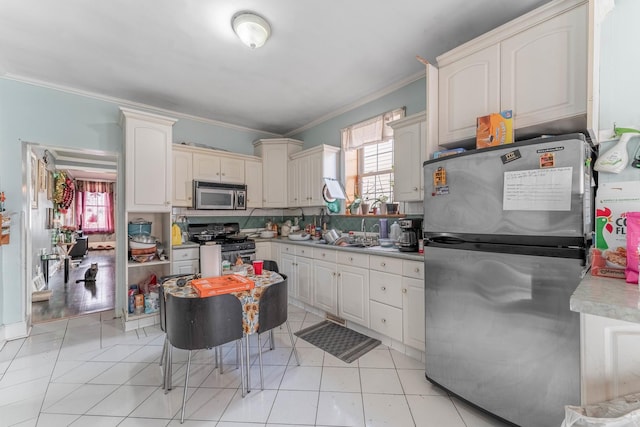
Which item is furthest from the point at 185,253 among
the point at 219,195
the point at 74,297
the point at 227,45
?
the point at 227,45

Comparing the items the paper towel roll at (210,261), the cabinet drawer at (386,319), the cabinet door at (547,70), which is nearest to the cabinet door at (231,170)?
the paper towel roll at (210,261)

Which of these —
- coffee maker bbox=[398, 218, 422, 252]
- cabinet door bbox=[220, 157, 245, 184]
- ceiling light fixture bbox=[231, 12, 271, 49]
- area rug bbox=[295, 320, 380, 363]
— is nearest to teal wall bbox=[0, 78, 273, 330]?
cabinet door bbox=[220, 157, 245, 184]

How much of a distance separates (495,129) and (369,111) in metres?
2.00

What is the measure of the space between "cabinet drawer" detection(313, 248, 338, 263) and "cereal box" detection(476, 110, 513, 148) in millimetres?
1828

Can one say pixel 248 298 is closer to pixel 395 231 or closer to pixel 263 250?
pixel 395 231

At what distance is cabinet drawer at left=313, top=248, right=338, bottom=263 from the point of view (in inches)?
121

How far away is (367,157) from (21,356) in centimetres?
411

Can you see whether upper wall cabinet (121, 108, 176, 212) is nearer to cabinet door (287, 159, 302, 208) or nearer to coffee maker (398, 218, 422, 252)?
cabinet door (287, 159, 302, 208)

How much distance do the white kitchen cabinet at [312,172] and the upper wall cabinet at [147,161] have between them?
67.5 inches

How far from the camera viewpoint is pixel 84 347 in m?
2.61

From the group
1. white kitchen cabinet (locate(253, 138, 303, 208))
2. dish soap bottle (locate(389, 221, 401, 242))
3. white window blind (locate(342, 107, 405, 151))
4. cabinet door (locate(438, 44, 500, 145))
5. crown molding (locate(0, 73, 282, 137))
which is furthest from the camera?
white kitchen cabinet (locate(253, 138, 303, 208))

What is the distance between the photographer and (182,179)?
3629mm

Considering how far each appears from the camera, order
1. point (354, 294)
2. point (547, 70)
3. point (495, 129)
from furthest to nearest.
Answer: point (354, 294) → point (495, 129) → point (547, 70)

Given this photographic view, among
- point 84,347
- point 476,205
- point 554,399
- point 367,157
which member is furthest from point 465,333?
point 84,347
